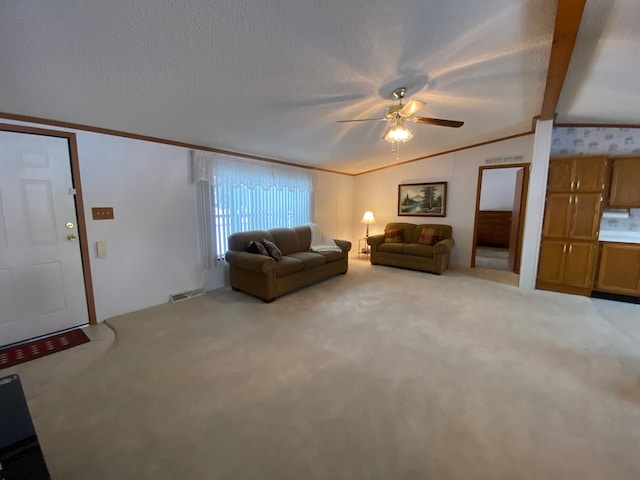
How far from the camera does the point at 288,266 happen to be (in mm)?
3713

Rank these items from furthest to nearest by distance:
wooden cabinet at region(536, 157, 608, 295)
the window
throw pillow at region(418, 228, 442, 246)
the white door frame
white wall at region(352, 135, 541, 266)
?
throw pillow at region(418, 228, 442, 246) → white wall at region(352, 135, 541, 266) → the window → wooden cabinet at region(536, 157, 608, 295) → the white door frame

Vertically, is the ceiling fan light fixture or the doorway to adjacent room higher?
the ceiling fan light fixture

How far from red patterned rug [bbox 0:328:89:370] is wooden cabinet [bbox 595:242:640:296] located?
6.20m

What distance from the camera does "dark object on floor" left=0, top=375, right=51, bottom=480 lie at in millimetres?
812

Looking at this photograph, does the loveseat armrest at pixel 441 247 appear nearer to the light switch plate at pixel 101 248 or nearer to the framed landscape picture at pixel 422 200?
the framed landscape picture at pixel 422 200

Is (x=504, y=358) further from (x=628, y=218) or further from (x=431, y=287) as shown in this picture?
(x=628, y=218)

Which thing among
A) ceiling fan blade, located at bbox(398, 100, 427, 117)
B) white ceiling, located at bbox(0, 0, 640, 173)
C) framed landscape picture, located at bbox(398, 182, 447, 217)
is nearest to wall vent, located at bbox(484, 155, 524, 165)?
framed landscape picture, located at bbox(398, 182, 447, 217)

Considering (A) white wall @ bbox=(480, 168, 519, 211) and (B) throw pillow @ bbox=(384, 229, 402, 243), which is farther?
(A) white wall @ bbox=(480, 168, 519, 211)

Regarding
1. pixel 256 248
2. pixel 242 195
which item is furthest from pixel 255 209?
pixel 256 248

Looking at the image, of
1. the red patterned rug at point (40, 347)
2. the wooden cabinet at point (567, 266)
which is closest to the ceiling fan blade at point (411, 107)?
the wooden cabinet at point (567, 266)

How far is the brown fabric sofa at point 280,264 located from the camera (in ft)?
11.6

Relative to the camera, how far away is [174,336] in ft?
8.77

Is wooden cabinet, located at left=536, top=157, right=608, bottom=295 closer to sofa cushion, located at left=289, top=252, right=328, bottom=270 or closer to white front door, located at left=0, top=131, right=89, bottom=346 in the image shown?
sofa cushion, located at left=289, top=252, right=328, bottom=270

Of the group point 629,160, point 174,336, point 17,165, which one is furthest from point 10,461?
point 629,160
